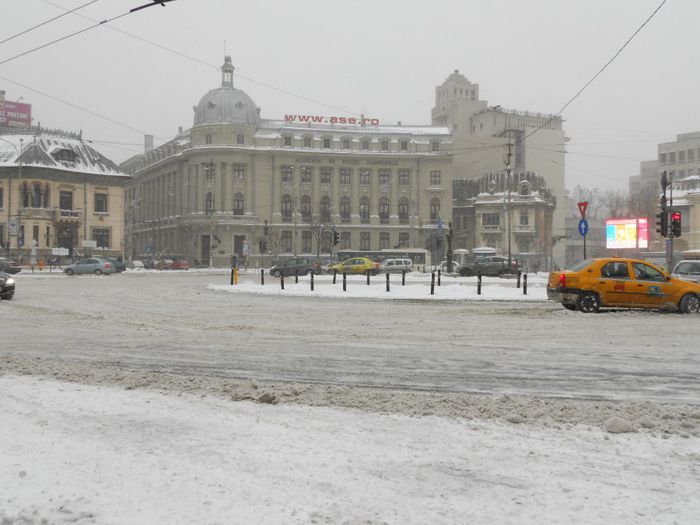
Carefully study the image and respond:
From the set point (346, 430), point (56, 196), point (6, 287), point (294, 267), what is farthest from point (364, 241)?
point (346, 430)

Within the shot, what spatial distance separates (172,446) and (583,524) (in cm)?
277

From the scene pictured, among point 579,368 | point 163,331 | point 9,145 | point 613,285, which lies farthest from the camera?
point 9,145

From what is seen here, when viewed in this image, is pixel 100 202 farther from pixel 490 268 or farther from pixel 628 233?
pixel 628 233

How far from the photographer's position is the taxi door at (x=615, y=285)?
53.8 feet

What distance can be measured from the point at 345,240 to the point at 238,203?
15.8m

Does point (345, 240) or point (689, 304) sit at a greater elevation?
point (345, 240)

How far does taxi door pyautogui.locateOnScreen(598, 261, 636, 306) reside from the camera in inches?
645

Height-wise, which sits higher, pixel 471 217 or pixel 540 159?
pixel 540 159

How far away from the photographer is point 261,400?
595 cm

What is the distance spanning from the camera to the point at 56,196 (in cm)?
6925

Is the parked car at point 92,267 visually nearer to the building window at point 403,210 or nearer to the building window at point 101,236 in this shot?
the building window at point 101,236

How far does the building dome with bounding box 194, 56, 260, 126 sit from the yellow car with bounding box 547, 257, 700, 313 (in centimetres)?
7406

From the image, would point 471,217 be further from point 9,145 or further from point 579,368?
point 579,368

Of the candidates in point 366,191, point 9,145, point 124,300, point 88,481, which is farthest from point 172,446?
point 366,191
